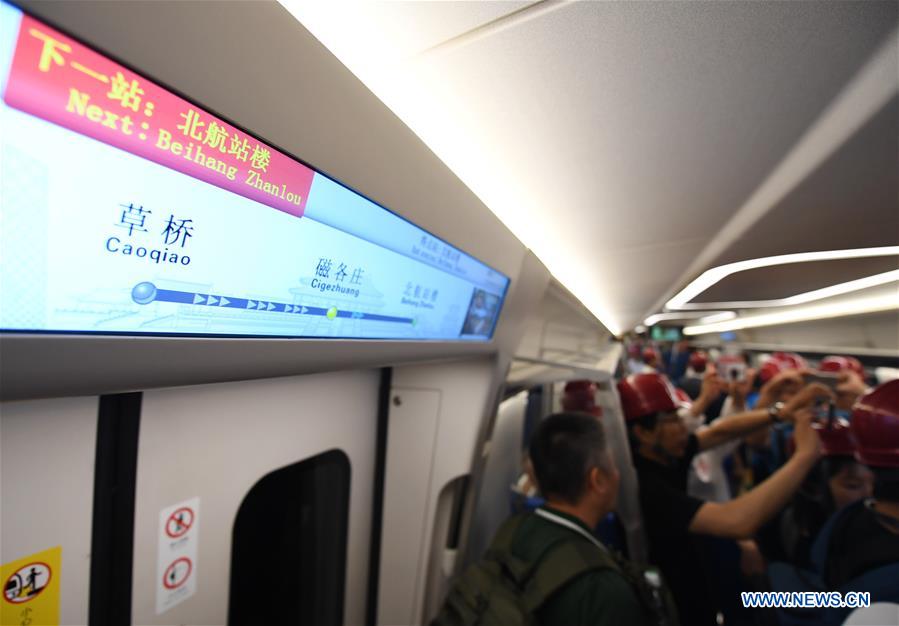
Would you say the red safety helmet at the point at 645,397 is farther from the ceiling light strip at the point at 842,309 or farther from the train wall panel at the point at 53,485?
the train wall panel at the point at 53,485

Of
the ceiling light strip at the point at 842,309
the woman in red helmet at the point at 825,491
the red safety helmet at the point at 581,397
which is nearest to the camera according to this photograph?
the woman in red helmet at the point at 825,491

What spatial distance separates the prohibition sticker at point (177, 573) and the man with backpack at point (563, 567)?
869mm

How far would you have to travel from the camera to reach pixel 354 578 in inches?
77.9

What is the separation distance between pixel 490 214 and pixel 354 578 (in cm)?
188

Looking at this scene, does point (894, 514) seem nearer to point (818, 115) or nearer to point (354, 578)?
point (818, 115)

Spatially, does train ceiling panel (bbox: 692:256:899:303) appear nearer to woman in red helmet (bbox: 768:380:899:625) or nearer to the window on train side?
woman in red helmet (bbox: 768:380:899:625)

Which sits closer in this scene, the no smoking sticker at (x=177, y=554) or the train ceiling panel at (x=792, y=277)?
the no smoking sticker at (x=177, y=554)

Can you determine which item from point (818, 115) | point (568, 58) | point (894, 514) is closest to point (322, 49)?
point (568, 58)

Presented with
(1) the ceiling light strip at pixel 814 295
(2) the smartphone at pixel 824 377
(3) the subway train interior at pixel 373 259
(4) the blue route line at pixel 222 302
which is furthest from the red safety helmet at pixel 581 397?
(4) the blue route line at pixel 222 302

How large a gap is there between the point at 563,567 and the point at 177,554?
4.12 ft

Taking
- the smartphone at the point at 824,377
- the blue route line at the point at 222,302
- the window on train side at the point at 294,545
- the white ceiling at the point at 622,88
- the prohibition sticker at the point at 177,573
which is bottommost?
the window on train side at the point at 294,545

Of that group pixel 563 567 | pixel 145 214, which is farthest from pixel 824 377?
pixel 145 214

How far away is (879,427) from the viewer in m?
1.73

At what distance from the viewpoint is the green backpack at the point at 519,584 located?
1381 mm
